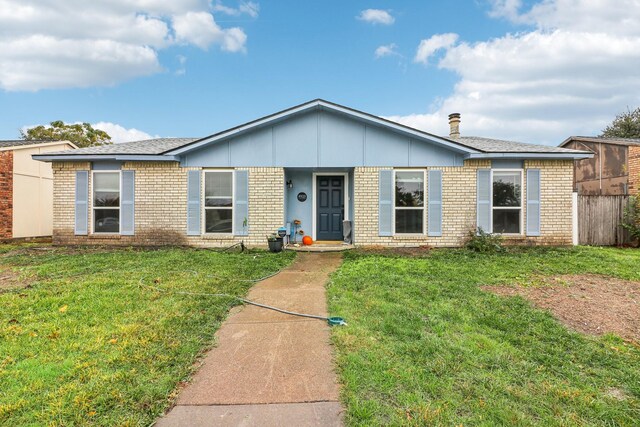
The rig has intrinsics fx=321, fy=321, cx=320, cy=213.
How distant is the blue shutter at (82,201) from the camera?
9.91 metres

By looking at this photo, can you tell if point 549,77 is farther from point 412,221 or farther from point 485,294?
point 485,294

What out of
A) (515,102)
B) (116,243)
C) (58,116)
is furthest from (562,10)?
(58,116)

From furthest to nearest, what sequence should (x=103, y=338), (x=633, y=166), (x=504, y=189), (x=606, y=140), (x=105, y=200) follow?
(x=606, y=140), (x=633, y=166), (x=105, y=200), (x=504, y=189), (x=103, y=338)

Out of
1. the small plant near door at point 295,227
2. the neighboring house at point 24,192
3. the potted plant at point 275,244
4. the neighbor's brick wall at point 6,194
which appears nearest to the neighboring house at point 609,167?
the small plant near door at point 295,227

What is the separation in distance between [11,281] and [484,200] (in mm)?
11299

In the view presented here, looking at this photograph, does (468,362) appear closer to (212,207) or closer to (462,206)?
(462,206)

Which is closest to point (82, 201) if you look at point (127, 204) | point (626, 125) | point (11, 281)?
point (127, 204)

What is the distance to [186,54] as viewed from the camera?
14.9 metres

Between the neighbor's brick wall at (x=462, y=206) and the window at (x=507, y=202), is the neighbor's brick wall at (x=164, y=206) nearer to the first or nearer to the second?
the neighbor's brick wall at (x=462, y=206)

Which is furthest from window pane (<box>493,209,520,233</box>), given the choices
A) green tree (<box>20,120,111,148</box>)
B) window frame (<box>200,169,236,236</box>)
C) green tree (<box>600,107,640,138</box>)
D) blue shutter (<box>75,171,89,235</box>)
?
green tree (<box>20,120,111,148</box>)

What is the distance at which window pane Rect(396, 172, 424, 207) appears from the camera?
982 centimetres

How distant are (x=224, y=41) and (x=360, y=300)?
1402 cm

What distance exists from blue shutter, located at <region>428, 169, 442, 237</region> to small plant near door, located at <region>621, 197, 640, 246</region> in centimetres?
653

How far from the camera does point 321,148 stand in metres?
9.80
